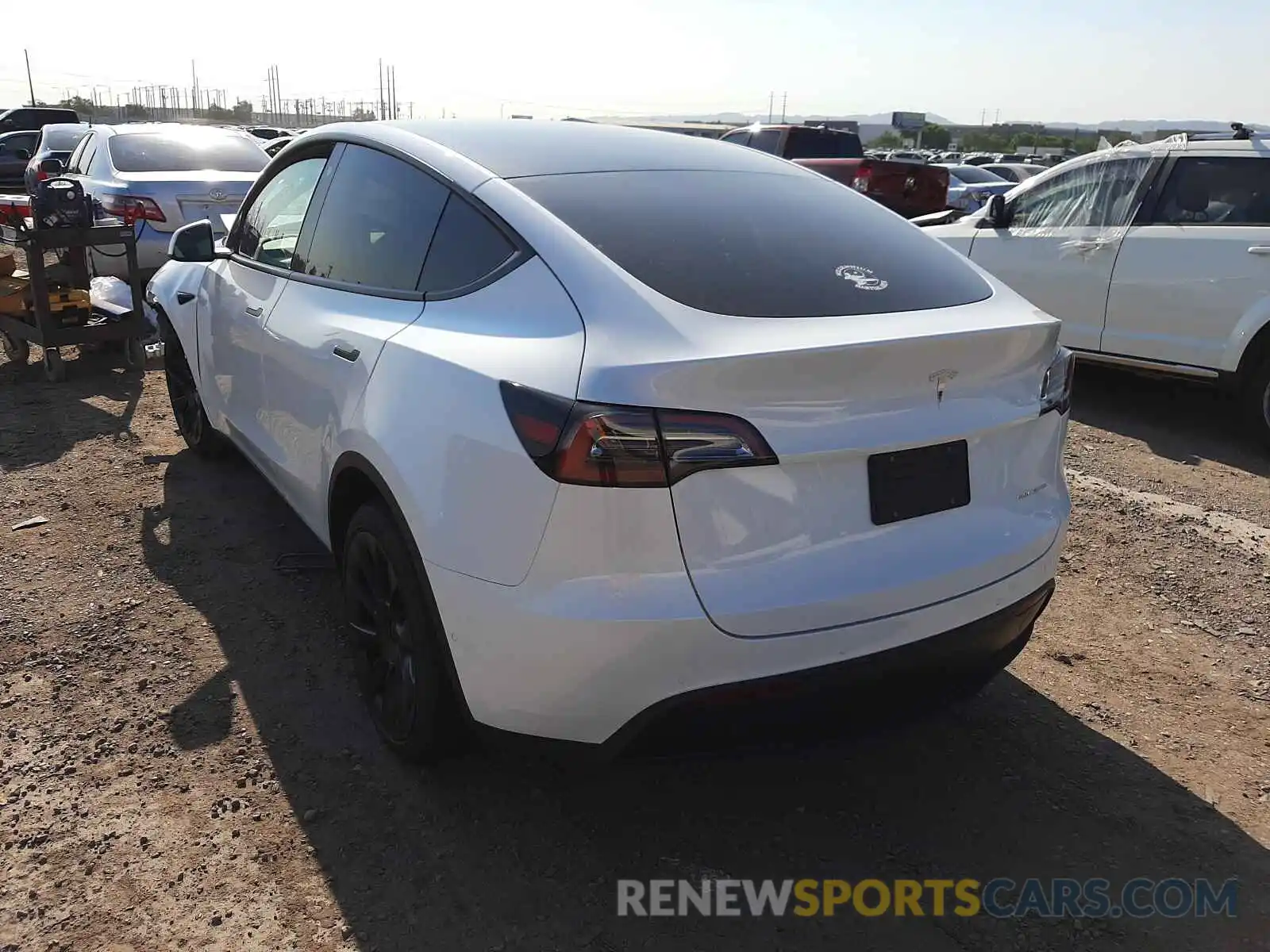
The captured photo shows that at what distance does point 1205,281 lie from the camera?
5.98 metres

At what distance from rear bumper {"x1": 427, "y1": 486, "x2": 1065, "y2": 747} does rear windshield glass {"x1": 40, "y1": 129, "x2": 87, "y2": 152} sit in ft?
55.6

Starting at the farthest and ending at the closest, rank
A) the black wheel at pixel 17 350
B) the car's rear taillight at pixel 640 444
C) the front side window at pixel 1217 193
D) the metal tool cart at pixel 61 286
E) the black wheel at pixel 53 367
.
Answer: the black wheel at pixel 17 350 < the black wheel at pixel 53 367 < the metal tool cart at pixel 61 286 < the front side window at pixel 1217 193 < the car's rear taillight at pixel 640 444

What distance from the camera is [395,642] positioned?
277cm

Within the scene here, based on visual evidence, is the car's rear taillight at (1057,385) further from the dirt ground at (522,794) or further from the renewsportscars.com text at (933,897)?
the renewsportscars.com text at (933,897)

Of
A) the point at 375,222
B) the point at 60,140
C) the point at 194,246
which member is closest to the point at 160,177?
the point at 194,246

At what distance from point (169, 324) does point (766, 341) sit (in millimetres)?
4023

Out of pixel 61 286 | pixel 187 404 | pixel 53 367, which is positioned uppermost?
pixel 61 286

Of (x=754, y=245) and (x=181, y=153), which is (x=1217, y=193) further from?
(x=181, y=153)

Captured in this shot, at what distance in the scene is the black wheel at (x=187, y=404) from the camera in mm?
5098

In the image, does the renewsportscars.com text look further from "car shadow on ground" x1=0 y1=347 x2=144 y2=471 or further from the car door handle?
the car door handle

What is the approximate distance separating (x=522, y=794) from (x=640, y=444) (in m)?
1.26

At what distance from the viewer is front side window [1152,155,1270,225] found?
592 centimetres

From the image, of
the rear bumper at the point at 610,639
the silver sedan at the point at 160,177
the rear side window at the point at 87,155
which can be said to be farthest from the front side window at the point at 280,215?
the rear side window at the point at 87,155

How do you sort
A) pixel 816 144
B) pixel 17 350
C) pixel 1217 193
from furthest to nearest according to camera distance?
pixel 816 144
pixel 17 350
pixel 1217 193
